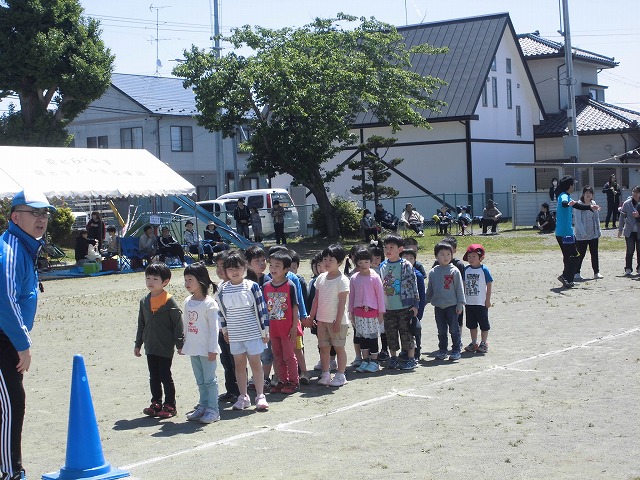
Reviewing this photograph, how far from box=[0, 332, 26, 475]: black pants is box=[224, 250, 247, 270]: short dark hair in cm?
273

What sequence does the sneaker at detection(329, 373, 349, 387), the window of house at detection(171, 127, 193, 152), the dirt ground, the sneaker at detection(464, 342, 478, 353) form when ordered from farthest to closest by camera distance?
the window of house at detection(171, 127, 193, 152)
the sneaker at detection(464, 342, 478, 353)
the sneaker at detection(329, 373, 349, 387)
the dirt ground

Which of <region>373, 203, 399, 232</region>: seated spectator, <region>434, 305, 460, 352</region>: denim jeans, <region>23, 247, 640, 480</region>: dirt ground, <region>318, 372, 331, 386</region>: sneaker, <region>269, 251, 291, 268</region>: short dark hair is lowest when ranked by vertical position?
<region>23, 247, 640, 480</region>: dirt ground

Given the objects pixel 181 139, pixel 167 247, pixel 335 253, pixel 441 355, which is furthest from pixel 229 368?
pixel 181 139

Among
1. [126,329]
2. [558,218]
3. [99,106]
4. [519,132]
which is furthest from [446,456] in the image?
[99,106]

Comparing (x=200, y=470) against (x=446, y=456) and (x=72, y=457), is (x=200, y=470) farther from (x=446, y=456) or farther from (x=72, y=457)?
(x=446, y=456)

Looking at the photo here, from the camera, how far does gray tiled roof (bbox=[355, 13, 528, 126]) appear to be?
44.2 metres

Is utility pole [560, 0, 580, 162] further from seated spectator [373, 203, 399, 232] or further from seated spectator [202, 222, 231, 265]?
seated spectator [202, 222, 231, 265]

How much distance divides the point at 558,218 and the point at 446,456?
40.5 feet

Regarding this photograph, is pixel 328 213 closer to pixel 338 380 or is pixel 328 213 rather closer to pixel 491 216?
pixel 491 216

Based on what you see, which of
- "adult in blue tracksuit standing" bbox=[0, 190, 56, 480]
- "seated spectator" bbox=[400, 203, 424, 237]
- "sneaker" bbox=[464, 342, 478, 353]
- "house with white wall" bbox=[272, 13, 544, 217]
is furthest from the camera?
"house with white wall" bbox=[272, 13, 544, 217]

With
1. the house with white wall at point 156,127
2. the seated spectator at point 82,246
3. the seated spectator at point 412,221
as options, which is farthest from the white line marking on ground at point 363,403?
the house with white wall at point 156,127

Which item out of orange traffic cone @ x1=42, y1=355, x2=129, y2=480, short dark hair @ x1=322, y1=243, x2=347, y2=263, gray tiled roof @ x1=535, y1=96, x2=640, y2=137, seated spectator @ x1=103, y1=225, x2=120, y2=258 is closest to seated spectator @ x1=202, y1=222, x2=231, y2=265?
seated spectator @ x1=103, y1=225, x2=120, y2=258

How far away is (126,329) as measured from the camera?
48.6 ft

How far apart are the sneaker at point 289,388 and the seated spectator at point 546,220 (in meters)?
25.0
